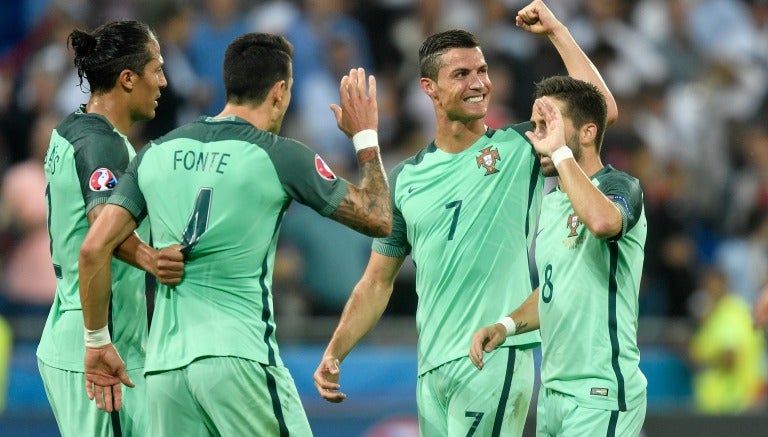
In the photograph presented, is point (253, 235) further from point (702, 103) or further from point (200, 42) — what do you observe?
point (702, 103)

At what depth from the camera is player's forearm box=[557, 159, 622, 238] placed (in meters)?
6.20

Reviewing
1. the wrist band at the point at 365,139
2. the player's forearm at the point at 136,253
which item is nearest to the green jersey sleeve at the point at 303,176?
the wrist band at the point at 365,139

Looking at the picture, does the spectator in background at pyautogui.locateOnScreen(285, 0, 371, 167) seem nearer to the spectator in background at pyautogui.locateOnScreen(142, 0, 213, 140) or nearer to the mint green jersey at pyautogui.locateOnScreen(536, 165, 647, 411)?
the spectator in background at pyautogui.locateOnScreen(142, 0, 213, 140)

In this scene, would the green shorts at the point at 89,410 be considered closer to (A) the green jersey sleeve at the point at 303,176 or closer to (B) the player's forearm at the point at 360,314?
(B) the player's forearm at the point at 360,314

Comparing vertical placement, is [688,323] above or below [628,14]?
below

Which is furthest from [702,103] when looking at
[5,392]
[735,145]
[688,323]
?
[5,392]

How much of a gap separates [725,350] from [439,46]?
7.05 m

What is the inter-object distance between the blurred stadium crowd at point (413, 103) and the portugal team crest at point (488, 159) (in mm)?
5569

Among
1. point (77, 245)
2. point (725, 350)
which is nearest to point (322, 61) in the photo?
point (725, 350)

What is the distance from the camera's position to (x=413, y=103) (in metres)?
14.4

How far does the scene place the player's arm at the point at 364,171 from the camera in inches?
250

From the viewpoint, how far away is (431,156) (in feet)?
24.1

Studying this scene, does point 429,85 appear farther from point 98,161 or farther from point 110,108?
point 98,161

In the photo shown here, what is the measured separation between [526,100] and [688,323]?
2962mm
